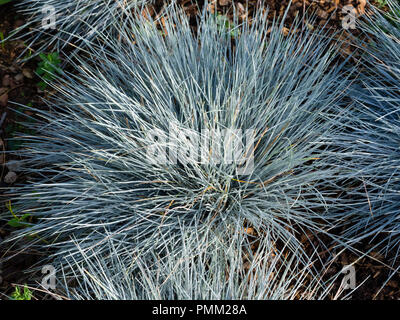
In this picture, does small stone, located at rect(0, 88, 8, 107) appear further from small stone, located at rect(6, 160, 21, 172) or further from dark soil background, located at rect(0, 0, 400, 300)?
small stone, located at rect(6, 160, 21, 172)

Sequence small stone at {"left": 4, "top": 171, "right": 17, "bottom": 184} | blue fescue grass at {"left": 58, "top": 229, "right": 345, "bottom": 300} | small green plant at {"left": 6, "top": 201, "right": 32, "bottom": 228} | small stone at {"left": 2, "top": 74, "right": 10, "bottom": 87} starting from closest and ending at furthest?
blue fescue grass at {"left": 58, "top": 229, "right": 345, "bottom": 300}, small green plant at {"left": 6, "top": 201, "right": 32, "bottom": 228}, small stone at {"left": 4, "top": 171, "right": 17, "bottom": 184}, small stone at {"left": 2, "top": 74, "right": 10, "bottom": 87}

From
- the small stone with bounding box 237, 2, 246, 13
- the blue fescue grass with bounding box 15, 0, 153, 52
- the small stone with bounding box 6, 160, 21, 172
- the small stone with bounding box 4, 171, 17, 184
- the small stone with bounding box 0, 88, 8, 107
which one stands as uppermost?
the blue fescue grass with bounding box 15, 0, 153, 52

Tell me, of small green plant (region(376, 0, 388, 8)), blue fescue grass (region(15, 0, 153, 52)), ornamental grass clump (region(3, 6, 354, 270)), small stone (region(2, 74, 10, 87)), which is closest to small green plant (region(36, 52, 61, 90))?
blue fescue grass (region(15, 0, 153, 52))

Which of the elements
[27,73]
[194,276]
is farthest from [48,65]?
[194,276]

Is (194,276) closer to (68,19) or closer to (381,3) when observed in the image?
(68,19)

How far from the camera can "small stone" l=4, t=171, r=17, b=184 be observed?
2.53 metres

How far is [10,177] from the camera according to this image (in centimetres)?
253

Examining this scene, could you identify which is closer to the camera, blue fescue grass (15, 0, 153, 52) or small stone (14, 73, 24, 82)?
blue fescue grass (15, 0, 153, 52)

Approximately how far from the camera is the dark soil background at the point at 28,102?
6.95 feet

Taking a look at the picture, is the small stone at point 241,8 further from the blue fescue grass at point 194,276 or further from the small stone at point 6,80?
the small stone at point 6,80

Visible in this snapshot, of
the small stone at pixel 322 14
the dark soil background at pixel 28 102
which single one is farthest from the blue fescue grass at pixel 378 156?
the small stone at pixel 322 14

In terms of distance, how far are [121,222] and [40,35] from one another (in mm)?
1574

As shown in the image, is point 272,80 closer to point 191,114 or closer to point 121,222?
point 191,114

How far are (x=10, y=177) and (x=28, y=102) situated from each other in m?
0.54
